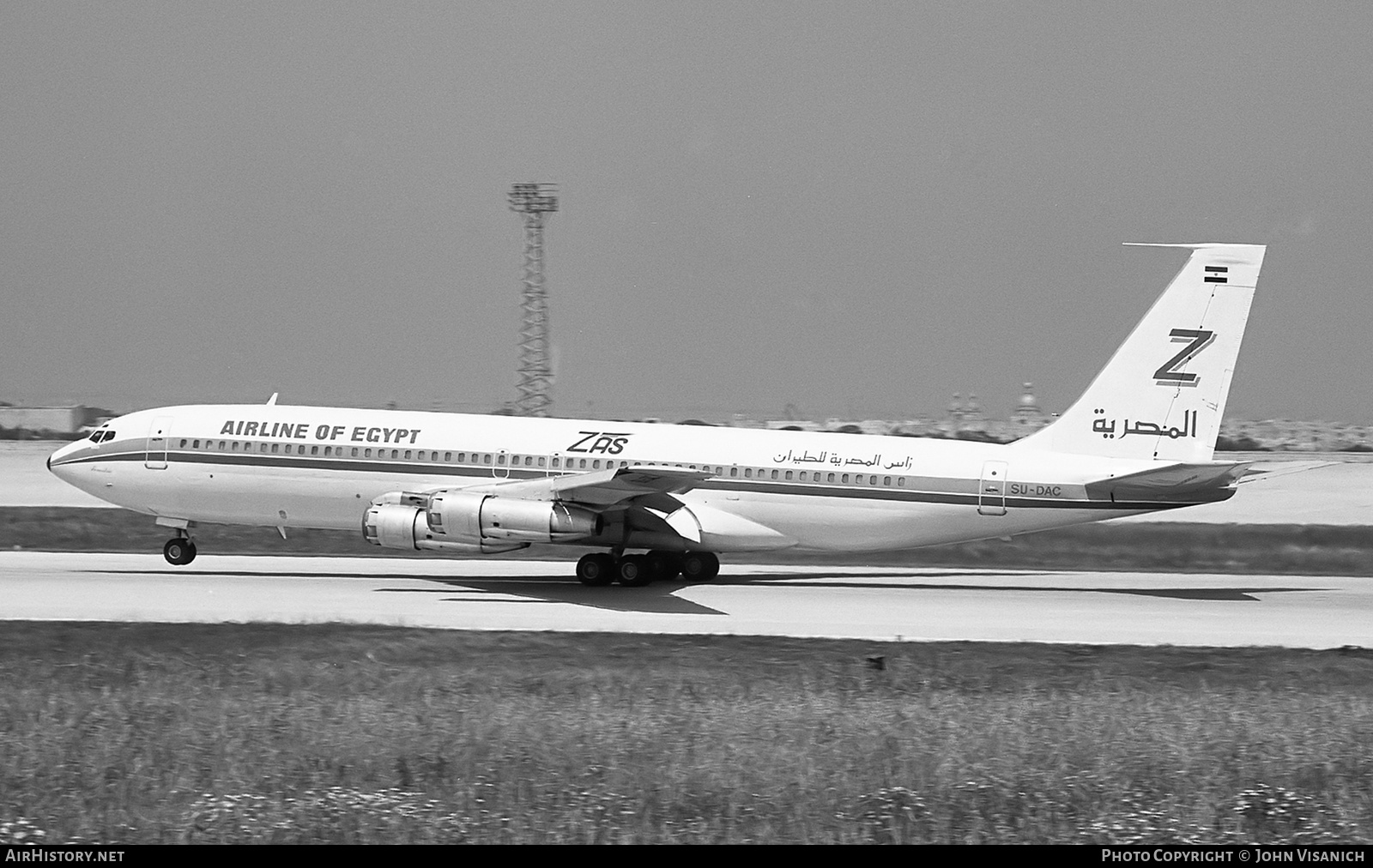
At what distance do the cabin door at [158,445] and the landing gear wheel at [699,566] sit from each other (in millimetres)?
12364

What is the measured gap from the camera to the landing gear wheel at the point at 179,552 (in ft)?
112

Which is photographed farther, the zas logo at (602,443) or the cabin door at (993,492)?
the zas logo at (602,443)

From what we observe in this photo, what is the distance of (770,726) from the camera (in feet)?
51.7

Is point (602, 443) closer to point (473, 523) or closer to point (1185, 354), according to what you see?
point (473, 523)

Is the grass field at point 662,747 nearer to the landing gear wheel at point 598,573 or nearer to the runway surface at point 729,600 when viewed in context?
the runway surface at point 729,600

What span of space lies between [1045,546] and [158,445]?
24.6 meters

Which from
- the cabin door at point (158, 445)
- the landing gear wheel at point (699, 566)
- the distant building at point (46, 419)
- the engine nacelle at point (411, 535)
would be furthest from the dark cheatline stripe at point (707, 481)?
the distant building at point (46, 419)

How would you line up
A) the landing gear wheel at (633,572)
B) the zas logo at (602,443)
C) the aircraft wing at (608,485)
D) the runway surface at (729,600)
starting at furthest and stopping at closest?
1. the zas logo at (602,443)
2. the landing gear wheel at (633,572)
3. the aircraft wing at (608,485)
4. the runway surface at (729,600)

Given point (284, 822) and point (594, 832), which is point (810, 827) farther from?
point (284, 822)

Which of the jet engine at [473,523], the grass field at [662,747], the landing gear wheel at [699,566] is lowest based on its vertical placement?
the grass field at [662,747]

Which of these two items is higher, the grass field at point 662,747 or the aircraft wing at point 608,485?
the aircraft wing at point 608,485

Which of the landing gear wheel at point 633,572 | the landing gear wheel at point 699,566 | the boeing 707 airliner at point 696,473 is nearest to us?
the boeing 707 airliner at point 696,473

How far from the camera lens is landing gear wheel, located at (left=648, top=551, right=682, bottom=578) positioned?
108ft

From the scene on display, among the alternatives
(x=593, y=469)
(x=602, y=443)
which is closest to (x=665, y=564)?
(x=593, y=469)
